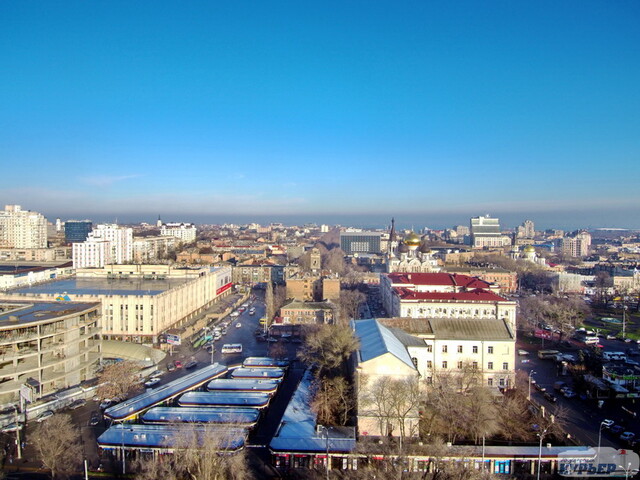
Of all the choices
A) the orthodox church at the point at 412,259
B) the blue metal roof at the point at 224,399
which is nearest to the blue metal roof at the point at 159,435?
the blue metal roof at the point at 224,399

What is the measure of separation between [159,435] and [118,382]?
185 inches

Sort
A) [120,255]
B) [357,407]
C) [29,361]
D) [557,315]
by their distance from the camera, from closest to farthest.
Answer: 1. [357,407]
2. [29,361]
3. [557,315]
4. [120,255]

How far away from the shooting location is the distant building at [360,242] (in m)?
104

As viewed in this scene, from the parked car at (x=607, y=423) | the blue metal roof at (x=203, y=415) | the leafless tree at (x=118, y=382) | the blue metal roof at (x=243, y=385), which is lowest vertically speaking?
the parked car at (x=607, y=423)

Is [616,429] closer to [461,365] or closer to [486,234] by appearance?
[461,365]

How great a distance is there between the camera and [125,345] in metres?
25.0

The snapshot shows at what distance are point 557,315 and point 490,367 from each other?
1303 centimetres

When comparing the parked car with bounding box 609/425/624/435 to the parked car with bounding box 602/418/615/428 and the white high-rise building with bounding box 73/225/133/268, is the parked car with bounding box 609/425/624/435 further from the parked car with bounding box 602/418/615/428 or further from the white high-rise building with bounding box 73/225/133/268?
the white high-rise building with bounding box 73/225/133/268

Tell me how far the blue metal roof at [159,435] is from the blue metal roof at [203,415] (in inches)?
22.9

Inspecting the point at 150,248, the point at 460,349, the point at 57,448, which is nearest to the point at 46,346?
the point at 57,448

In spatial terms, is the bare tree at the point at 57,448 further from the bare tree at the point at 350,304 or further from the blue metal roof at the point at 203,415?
the bare tree at the point at 350,304

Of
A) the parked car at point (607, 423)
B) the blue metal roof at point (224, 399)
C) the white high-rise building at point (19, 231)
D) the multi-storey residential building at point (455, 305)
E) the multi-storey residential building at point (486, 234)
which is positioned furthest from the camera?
the multi-storey residential building at point (486, 234)

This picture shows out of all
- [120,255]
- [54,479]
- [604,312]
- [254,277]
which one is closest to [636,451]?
[54,479]

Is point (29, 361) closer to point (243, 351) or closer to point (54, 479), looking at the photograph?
point (54, 479)
